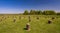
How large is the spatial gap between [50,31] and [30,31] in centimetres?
358

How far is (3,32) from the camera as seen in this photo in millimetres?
20578

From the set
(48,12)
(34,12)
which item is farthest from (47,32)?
(34,12)

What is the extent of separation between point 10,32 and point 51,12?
7913 centimetres

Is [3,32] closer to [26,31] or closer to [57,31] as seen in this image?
[26,31]

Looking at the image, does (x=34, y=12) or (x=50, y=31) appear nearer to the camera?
(x=50, y=31)

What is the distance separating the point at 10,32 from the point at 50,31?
7162mm

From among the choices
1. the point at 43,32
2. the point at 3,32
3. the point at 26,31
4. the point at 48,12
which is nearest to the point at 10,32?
the point at 3,32

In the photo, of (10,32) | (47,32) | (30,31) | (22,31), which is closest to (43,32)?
(47,32)

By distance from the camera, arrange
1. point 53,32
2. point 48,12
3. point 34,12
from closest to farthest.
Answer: point 53,32
point 48,12
point 34,12

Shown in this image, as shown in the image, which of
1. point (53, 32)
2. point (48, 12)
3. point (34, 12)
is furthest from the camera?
point (34, 12)

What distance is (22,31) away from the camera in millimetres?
20312

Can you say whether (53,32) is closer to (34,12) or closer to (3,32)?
(3,32)

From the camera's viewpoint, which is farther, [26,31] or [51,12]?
[51,12]

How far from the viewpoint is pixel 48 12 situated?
94062 millimetres
